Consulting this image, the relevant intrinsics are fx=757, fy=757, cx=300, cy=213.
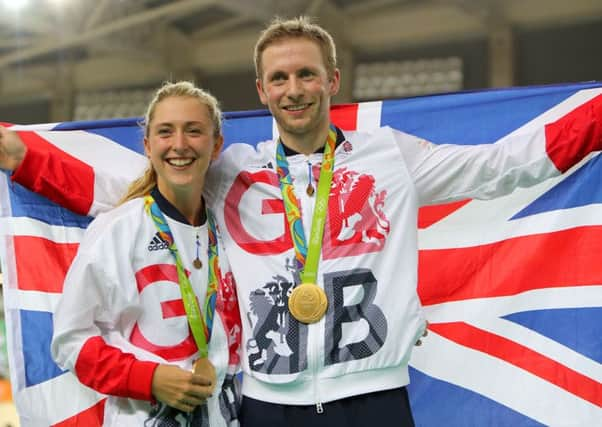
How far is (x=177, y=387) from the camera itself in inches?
64.6

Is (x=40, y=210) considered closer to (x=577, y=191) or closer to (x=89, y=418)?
(x=89, y=418)

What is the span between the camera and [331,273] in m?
1.74

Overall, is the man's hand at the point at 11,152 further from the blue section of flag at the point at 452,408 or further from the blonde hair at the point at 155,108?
the blue section of flag at the point at 452,408

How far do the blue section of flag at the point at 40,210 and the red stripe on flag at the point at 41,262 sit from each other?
0.24 feet

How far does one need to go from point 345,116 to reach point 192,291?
101cm

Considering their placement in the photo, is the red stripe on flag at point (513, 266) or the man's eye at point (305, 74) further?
the red stripe on flag at point (513, 266)

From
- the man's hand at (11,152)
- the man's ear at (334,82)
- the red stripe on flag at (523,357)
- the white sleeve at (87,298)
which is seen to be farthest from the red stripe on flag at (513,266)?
the man's hand at (11,152)

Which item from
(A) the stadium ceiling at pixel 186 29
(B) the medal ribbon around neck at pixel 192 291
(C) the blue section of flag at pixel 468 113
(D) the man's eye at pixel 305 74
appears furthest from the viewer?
(A) the stadium ceiling at pixel 186 29

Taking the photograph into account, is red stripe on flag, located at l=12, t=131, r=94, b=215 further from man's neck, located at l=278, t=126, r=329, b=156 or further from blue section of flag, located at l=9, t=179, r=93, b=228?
man's neck, located at l=278, t=126, r=329, b=156

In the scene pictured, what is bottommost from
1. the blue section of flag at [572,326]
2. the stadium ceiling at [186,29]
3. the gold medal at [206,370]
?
the blue section of flag at [572,326]

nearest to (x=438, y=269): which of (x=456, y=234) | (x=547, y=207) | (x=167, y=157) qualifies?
(x=456, y=234)

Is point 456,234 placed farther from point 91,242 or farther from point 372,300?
point 91,242

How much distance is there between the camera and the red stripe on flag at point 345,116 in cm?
251

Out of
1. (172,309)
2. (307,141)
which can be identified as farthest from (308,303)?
(307,141)
